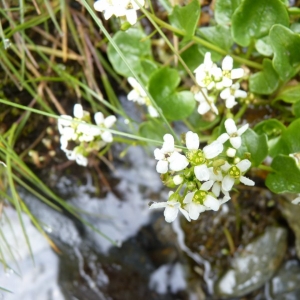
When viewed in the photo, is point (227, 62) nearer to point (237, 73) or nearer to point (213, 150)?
point (237, 73)

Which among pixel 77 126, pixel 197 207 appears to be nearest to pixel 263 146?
pixel 197 207

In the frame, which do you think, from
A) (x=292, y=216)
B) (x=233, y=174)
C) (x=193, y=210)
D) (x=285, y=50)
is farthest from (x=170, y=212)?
(x=292, y=216)

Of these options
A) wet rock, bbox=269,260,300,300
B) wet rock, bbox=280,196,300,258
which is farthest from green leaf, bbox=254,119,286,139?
wet rock, bbox=269,260,300,300

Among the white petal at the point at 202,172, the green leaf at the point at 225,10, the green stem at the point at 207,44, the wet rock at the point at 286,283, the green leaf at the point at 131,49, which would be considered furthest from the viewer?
the wet rock at the point at 286,283

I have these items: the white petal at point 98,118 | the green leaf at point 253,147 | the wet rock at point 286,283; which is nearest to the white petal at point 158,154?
the green leaf at point 253,147

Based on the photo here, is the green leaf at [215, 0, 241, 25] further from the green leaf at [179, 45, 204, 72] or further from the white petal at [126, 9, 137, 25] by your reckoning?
the white petal at [126, 9, 137, 25]

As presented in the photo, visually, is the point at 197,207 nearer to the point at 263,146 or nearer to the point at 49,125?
the point at 263,146

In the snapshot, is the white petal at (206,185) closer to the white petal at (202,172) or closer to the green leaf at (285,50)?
the white petal at (202,172)

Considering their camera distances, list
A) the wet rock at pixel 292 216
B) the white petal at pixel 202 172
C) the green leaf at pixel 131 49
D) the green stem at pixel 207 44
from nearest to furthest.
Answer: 1. the white petal at pixel 202 172
2. the green stem at pixel 207 44
3. the green leaf at pixel 131 49
4. the wet rock at pixel 292 216
